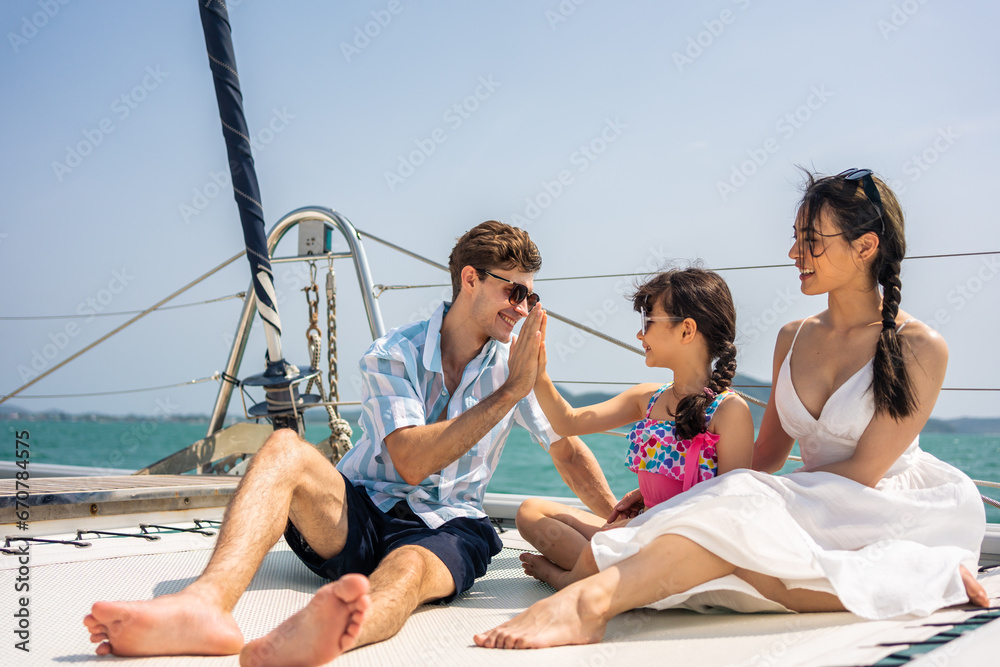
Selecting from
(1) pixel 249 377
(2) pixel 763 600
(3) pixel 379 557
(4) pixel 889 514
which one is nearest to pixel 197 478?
(1) pixel 249 377

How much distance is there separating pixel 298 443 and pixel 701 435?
985mm

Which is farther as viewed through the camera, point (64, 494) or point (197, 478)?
point (197, 478)

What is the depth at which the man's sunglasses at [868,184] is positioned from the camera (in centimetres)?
177

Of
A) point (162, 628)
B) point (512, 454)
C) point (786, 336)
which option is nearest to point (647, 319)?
point (786, 336)

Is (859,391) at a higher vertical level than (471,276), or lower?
lower

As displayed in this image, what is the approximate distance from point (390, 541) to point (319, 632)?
0.71 metres

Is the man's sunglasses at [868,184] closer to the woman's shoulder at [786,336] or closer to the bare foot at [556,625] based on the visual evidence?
the woman's shoulder at [786,336]

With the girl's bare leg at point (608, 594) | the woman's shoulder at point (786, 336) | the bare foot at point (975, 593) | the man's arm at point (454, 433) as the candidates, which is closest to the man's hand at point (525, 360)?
the man's arm at point (454, 433)

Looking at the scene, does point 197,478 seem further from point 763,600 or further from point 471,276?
point 763,600

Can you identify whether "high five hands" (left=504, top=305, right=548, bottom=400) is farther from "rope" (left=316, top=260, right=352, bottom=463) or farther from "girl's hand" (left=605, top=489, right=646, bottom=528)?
"rope" (left=316, top=260, right=352, bottom=463)

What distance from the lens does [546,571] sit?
197cm

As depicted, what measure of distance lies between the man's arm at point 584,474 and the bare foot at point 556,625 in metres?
0.82

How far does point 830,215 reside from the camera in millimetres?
1791

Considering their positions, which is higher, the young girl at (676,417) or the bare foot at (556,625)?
the young girl at (676,417)
